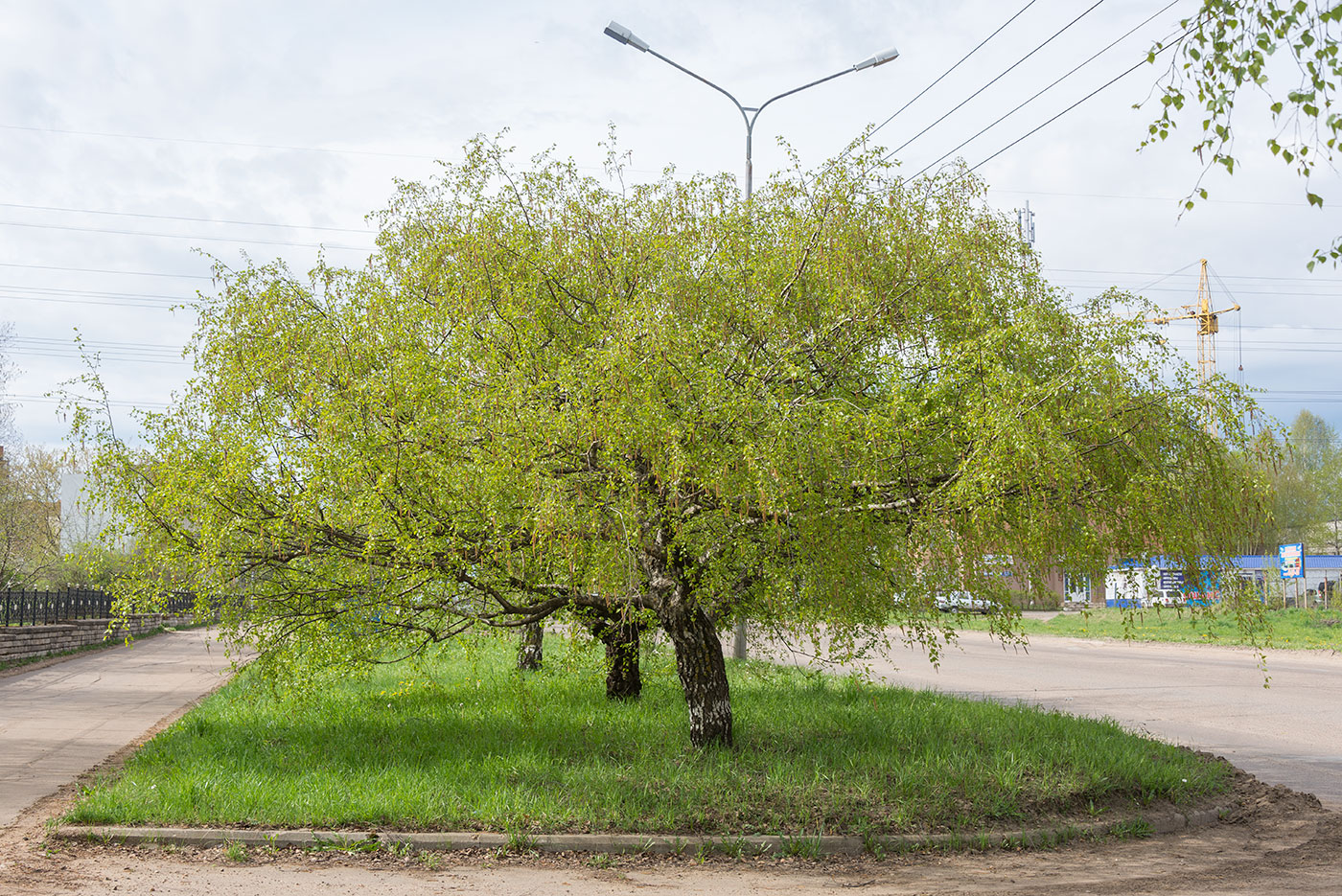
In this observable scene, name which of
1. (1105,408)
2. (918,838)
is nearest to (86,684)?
(918,838)

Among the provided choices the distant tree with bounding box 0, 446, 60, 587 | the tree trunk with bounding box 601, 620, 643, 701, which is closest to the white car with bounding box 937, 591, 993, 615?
the tree trunk with bounding box 601, 620, 643, 701

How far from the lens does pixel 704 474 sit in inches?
278

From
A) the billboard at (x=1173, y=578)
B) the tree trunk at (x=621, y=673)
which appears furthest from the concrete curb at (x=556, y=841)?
the tree trunk at (x=621, y=673)

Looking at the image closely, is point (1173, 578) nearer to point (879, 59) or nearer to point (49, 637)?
point (879, 59)

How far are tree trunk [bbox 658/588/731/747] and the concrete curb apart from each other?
6.93 ft

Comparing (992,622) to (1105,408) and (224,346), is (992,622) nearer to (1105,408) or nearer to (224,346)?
(1105,408)

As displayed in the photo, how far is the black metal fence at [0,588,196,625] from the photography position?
79.2ft

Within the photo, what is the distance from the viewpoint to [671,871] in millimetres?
7113

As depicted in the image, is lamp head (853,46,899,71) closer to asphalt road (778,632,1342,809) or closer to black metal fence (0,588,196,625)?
asphalt road (778,632,1342,809)

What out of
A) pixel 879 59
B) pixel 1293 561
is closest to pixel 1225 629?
pixel 1293 561

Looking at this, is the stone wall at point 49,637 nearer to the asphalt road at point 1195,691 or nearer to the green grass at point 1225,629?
the asphalt road at point 1195,691

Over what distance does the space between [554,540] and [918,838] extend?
3.48 m

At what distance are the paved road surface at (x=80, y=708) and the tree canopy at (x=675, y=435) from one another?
1.62 metres

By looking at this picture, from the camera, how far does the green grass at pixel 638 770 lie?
7.88 m
